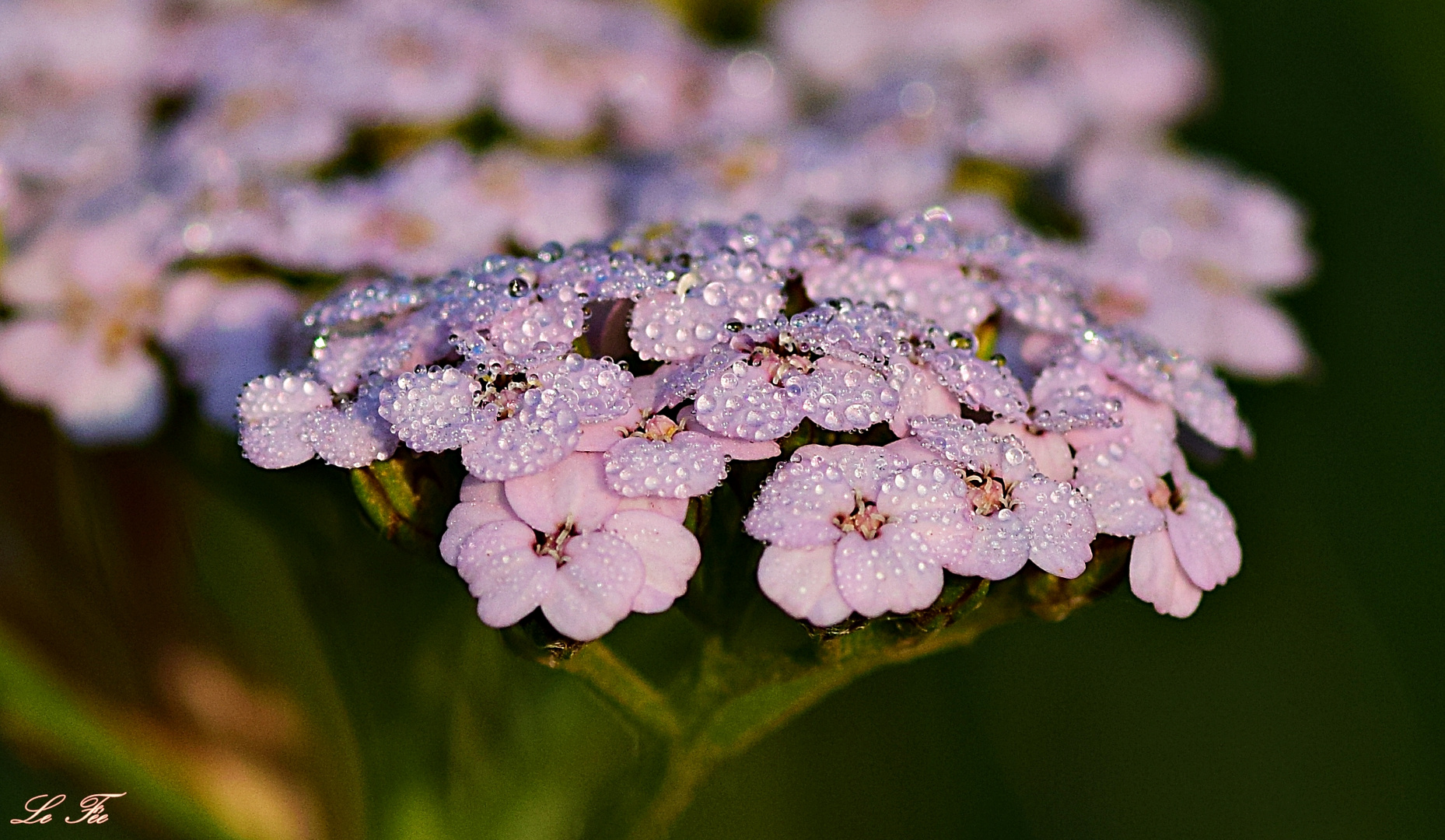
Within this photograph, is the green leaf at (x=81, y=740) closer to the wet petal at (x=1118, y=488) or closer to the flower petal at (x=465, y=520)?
the flower petal at (x=465, y=520)

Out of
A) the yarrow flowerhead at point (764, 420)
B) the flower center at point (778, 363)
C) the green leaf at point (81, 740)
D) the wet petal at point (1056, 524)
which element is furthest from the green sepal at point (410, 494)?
the green leaf at point (81, 740)

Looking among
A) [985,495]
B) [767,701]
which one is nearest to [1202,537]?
[985,495]

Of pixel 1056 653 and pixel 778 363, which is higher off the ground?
pixel 778 363

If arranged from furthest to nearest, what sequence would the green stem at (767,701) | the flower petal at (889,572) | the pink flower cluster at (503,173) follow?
the pink flower cluster at (503,173) < the green stem at (767,701) < the flower petal at (889,572)

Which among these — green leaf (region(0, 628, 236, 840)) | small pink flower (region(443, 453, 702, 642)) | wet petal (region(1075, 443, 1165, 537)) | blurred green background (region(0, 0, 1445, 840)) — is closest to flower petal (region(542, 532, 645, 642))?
small pink flower (region(443, 453, 702, 642))

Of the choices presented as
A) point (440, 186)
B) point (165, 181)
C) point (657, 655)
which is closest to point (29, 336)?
point (165, 181)

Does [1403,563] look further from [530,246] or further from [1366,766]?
[530,246]

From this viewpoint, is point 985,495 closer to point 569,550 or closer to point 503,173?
point 569,550
